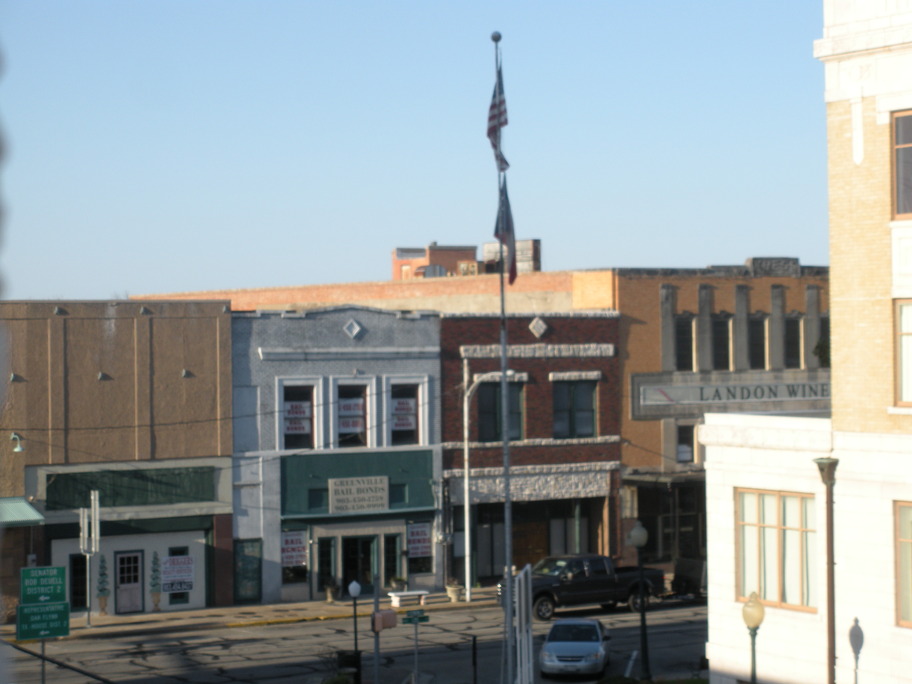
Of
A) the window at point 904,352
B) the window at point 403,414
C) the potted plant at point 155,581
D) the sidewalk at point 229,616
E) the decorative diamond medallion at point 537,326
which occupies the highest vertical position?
the decorative diamond medallion at point 537,326

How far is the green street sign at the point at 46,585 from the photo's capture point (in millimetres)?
19016

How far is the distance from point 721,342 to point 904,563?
94.3ft

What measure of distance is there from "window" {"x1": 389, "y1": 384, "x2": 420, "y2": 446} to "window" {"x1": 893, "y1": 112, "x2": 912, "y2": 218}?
24413 mm

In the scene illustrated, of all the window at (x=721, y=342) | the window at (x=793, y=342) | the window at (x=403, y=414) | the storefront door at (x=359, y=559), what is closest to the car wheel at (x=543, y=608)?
the storefront door at (x=359, y=559)

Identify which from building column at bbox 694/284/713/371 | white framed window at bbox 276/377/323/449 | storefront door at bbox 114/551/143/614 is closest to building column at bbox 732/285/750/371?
building column at bbox 694/284/713/371

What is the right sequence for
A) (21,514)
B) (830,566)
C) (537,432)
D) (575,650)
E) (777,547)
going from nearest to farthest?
(830,566), (777,547), (575,650), (21,514), (537,432)

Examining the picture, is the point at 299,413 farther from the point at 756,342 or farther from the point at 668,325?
the point at 756,342

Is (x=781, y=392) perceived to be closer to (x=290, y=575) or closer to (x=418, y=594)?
(x=418, y=594)

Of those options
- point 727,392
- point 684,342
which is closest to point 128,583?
point 684,342

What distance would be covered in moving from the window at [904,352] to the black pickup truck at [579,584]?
57.1 ft

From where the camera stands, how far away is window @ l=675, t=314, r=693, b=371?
152 feet

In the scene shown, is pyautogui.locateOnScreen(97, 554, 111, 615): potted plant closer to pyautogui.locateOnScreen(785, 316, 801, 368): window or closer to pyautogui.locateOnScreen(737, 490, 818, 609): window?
pyautogui.locateOnScreen(737, 490, 818, 609): window

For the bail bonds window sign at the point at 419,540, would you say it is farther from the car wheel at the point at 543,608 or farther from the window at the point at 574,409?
the car wheel at the point at 543,608

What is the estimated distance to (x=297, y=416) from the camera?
129ft
